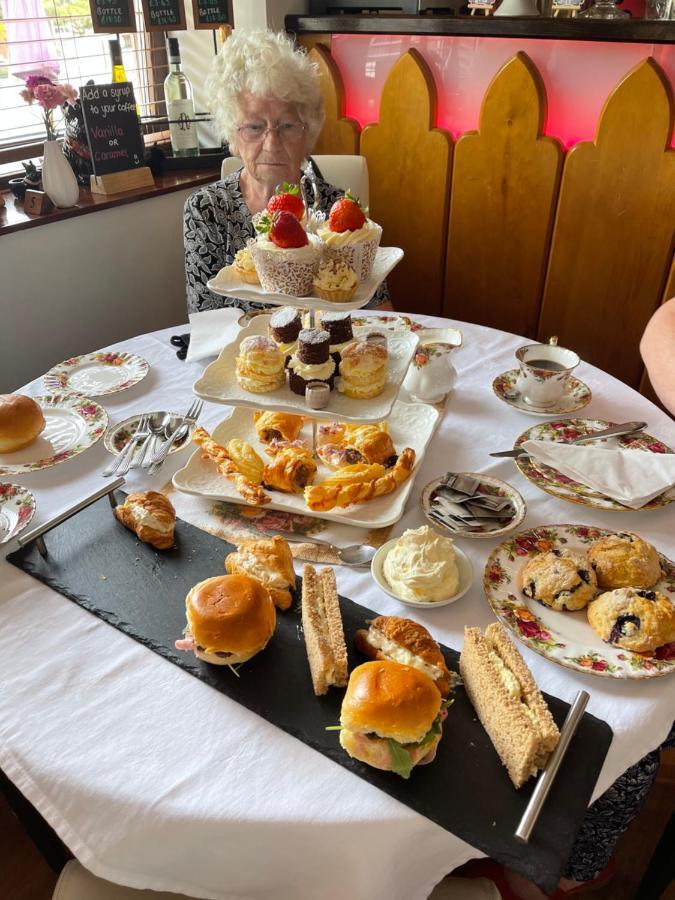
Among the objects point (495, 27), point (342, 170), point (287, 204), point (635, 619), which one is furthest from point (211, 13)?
point (635, 619)

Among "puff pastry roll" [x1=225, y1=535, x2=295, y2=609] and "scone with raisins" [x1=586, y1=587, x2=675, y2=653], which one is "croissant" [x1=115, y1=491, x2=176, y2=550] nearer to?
"puff pastry roll" [x1=225, y1=535, x2=295, y2=609]

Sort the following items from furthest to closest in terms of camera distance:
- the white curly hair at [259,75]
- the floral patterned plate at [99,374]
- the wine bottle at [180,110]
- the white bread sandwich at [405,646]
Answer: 1. the wine bottle at [180,110]
2. the white curly hair at [259,75]
3. the floral patterned plate at [99,374]
4. the white bread sandwich at [405,646]

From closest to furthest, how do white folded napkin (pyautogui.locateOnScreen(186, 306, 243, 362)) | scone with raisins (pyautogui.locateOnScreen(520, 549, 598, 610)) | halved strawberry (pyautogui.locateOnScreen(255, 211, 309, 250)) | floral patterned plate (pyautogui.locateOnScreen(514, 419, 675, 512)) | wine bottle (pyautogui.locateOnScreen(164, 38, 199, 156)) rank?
scone with raisins (pyautogui.locateOnScreen(520, 549, 598, 610))
halved strawberry (pyautogui.locateOnScreen(255, 211, 309, 250))
floral patterned plate (pyautogui.locateOnScreen(514, 419, 675, 512))
white folded napkin (pyautogui.locateOnScreen(186, 306, 243, 362))
wine bottle (pyautogui.locateOnScreen(164, 38, 199, 156))

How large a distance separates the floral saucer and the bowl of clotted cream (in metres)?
0.56

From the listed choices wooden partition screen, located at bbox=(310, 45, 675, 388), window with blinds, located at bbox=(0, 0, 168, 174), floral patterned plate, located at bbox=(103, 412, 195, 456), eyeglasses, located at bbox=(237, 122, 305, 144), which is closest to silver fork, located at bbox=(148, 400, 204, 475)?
floral patterned plate, located at bbox=(103, 412, 195, 456)

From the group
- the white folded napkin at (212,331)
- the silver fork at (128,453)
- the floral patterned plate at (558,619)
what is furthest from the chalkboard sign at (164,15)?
the floral patterned plate at (558,619)

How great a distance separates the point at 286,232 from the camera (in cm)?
112

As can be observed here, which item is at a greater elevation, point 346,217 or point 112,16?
point 112,16

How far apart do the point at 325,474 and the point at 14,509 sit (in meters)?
0.58

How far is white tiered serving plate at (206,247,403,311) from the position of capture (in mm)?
1146

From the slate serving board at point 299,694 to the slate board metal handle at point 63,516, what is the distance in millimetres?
17

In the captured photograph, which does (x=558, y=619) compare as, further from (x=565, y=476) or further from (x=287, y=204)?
(x=287, y=204)

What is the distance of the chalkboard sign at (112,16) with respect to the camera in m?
2.44

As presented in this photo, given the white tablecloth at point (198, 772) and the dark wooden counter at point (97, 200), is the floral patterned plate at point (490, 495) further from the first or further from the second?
the dark wooden counter at point (97, 200)
